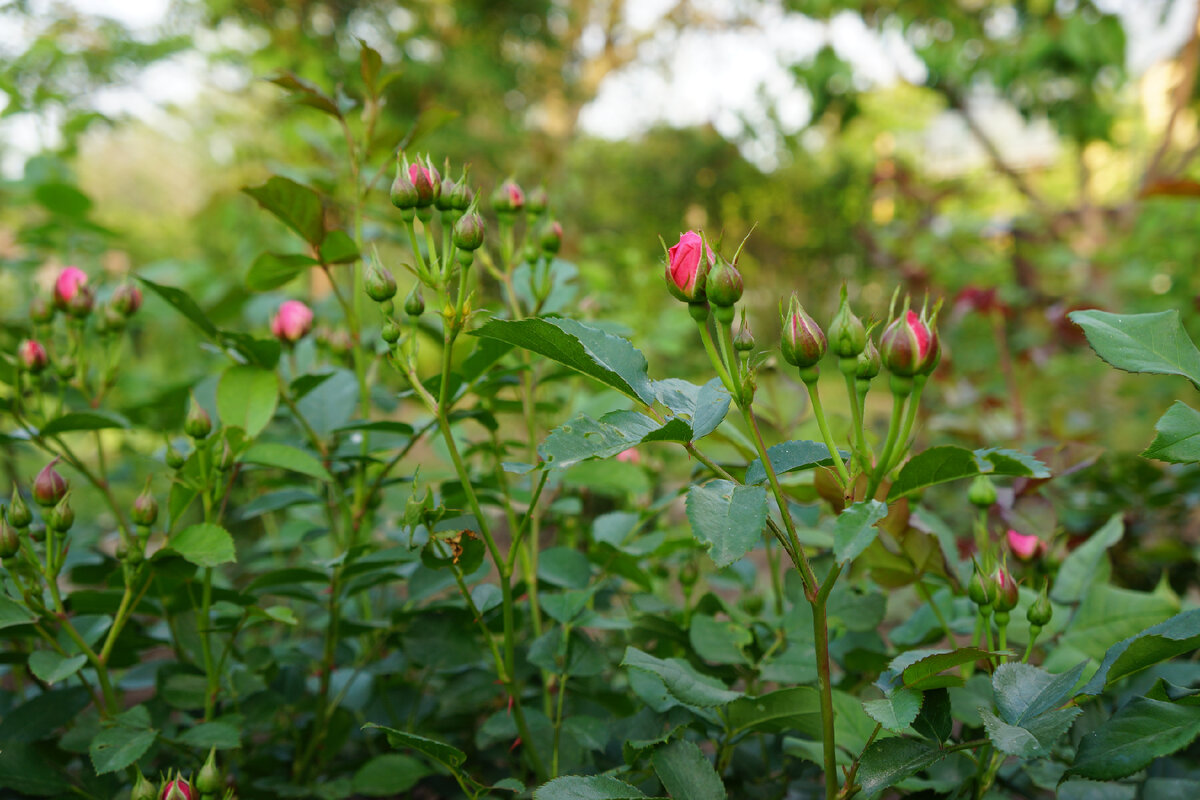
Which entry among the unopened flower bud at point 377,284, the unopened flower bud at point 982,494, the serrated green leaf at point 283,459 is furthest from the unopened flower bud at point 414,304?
the unopened flower bud at point 982,494

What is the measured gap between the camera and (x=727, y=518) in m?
0.33

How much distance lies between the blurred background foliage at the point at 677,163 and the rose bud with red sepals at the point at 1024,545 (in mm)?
183

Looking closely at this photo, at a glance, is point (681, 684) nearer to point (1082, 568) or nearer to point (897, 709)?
point (897, 709)

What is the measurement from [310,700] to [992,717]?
57 centimetres

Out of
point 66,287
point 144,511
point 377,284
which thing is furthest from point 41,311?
point 377,284

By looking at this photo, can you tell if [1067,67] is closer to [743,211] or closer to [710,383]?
[710,383]

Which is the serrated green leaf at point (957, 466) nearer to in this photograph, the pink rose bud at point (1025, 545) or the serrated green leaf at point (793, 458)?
the serrated green leaf at point (793, 458)

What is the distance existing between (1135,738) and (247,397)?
1.89 feet

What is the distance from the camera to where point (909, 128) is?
738 centimetres

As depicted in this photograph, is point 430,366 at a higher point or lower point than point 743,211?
lower

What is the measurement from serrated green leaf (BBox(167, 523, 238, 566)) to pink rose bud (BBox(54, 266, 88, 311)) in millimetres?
285

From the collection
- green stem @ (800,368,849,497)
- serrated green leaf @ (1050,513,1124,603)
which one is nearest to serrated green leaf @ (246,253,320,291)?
green stem @ (800,368,849,497)

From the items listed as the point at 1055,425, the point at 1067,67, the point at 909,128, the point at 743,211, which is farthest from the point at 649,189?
the point at 1055,425

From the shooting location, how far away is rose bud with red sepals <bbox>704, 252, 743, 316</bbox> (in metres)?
0.35
